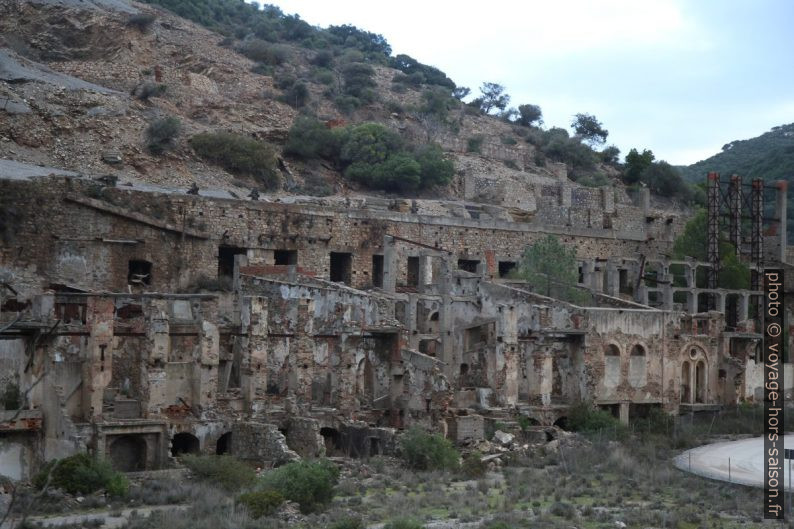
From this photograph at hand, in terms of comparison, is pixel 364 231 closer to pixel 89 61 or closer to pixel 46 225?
pixel 46 225

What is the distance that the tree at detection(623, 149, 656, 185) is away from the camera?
77.6 metres

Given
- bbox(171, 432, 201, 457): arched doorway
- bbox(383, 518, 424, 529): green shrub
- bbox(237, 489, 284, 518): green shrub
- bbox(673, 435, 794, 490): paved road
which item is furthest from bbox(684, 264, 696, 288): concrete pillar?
bbox(383, 518, 424, 529): green shrub

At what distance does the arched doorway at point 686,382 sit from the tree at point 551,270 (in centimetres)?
473

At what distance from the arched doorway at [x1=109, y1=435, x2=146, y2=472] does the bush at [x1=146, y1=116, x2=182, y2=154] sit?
852 inches

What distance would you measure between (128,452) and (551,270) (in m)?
23.3

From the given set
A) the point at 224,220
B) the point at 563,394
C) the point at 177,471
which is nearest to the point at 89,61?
the point at 224,220

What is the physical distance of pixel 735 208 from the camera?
56188mm

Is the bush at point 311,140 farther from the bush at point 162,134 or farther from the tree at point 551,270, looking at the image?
the tree at point 551,270

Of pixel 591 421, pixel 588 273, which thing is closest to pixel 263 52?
pixel 588 273

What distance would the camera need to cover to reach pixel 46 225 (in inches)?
1581

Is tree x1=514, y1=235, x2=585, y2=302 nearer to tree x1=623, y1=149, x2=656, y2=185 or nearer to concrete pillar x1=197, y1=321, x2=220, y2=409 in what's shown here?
concrete pillar x1=197, y1=321, x2=220, y2=409

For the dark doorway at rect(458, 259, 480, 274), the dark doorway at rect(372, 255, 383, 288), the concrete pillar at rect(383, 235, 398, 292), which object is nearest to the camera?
the concrete pillar at rect(383, 235, 398, 292)

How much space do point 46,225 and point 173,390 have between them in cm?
1056

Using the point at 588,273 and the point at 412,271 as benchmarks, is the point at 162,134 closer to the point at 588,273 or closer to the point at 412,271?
the point at 412,271
